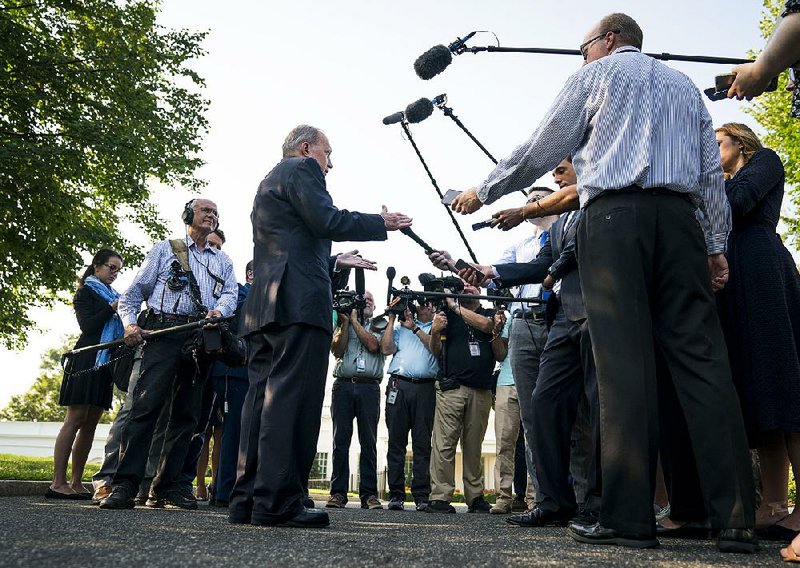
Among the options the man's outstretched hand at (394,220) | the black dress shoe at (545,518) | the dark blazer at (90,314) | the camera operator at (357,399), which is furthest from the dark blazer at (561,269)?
the dark blazer at (90,314)

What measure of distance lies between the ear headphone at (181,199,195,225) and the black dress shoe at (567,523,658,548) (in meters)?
4.44

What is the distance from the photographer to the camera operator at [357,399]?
7.98 m

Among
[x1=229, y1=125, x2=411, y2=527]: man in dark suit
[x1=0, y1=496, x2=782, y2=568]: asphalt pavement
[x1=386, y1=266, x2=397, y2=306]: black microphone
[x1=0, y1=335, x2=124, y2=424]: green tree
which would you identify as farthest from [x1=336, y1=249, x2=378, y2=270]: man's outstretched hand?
[x1=0, y1=335, x2=124, y2=424]: green tree

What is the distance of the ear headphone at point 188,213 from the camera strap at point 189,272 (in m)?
0.26

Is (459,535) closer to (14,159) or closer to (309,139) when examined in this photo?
(309,139)

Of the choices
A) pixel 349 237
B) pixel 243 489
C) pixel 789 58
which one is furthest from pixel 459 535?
pixel 789 58

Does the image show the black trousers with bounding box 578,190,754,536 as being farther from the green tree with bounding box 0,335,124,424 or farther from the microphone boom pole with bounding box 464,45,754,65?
the green tree with bounding box 0,335,124,424

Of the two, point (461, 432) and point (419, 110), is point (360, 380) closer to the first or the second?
point (461, 432)

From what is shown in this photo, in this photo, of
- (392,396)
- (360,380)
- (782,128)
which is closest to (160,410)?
(360,380)

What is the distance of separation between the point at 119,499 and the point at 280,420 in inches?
76.0

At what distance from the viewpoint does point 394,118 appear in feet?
23.4

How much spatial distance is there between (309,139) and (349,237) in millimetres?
888

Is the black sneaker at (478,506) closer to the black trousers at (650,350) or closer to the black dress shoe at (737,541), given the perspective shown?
the black trousers at (650,350)

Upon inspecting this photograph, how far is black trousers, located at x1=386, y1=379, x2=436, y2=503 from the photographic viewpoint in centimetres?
833
